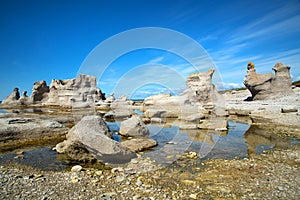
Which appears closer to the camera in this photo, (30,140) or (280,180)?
(280,180)

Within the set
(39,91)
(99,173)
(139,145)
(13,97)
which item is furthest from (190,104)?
(13,97)

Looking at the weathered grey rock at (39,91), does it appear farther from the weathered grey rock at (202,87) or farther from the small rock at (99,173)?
the small rock at (99,173)

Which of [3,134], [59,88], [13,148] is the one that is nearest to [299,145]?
[13,148]

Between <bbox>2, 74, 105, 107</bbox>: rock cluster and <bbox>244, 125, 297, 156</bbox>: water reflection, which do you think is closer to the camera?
<bbox>244, 125, 297, 156</bbox>: water reflection

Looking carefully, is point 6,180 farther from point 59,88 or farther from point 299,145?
point 59,88

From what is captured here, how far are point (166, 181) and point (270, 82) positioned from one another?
37525 millimetres

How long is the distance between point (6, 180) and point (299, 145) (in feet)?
40.5

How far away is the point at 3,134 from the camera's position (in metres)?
9.91

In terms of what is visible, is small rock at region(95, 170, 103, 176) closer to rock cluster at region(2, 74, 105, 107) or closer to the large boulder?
the large boulder

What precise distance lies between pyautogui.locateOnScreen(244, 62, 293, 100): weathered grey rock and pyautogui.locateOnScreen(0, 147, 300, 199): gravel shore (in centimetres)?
3219

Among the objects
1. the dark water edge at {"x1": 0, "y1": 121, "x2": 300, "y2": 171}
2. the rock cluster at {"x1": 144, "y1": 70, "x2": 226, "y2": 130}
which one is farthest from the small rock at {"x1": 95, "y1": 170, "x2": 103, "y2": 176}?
the rock cluster at {"x1": 144, "y1": 70, "x2": 226, "y2": 130}

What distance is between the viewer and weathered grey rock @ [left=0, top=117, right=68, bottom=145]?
1007 centimetres

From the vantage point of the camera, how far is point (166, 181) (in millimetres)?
5438

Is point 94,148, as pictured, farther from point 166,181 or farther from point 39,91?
point 39,91
